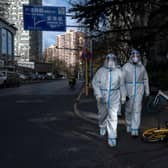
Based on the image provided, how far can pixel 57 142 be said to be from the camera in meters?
9.10

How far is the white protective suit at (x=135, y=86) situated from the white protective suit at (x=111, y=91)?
624mm

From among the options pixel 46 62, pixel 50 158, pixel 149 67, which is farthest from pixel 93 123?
pixel 46 62

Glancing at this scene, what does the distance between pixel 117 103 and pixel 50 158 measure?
77.3 inches

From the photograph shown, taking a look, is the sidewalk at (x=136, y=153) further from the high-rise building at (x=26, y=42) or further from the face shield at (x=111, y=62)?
the high-rise building at (x=26, y=42)

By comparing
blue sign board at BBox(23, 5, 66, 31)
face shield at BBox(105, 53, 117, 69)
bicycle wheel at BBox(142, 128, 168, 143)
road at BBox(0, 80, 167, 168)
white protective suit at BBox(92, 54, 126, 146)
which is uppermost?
blue sign board at BBox(23, 5, 66, 31)

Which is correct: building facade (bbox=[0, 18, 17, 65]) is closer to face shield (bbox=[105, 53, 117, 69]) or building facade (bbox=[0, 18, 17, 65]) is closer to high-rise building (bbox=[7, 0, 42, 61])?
high-rise building (bbox=[7, 0, 42, 61])

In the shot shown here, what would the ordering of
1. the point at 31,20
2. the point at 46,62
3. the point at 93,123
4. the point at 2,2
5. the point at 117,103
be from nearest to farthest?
1. the point at 117,103
2. the point at 93,123
3. the point at 31,20
4. the point at 2,2
5. the point at 46,62

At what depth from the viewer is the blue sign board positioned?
3216 centimetres

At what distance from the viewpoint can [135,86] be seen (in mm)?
9289

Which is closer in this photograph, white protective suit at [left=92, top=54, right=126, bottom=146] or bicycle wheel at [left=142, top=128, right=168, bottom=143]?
white protective suit at [left=92, top=54, right=126, bottom=146]

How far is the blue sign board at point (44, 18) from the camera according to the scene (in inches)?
1266

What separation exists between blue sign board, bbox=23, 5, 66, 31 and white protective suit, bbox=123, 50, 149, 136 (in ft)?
76.3

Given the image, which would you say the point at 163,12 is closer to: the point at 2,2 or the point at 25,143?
the point at 25,143

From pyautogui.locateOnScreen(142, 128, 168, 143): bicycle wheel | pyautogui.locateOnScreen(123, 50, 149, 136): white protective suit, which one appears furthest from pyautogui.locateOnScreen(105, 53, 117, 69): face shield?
pyautogui.locateOnScreen(142, 128, 168, 143): bicycle wheel
